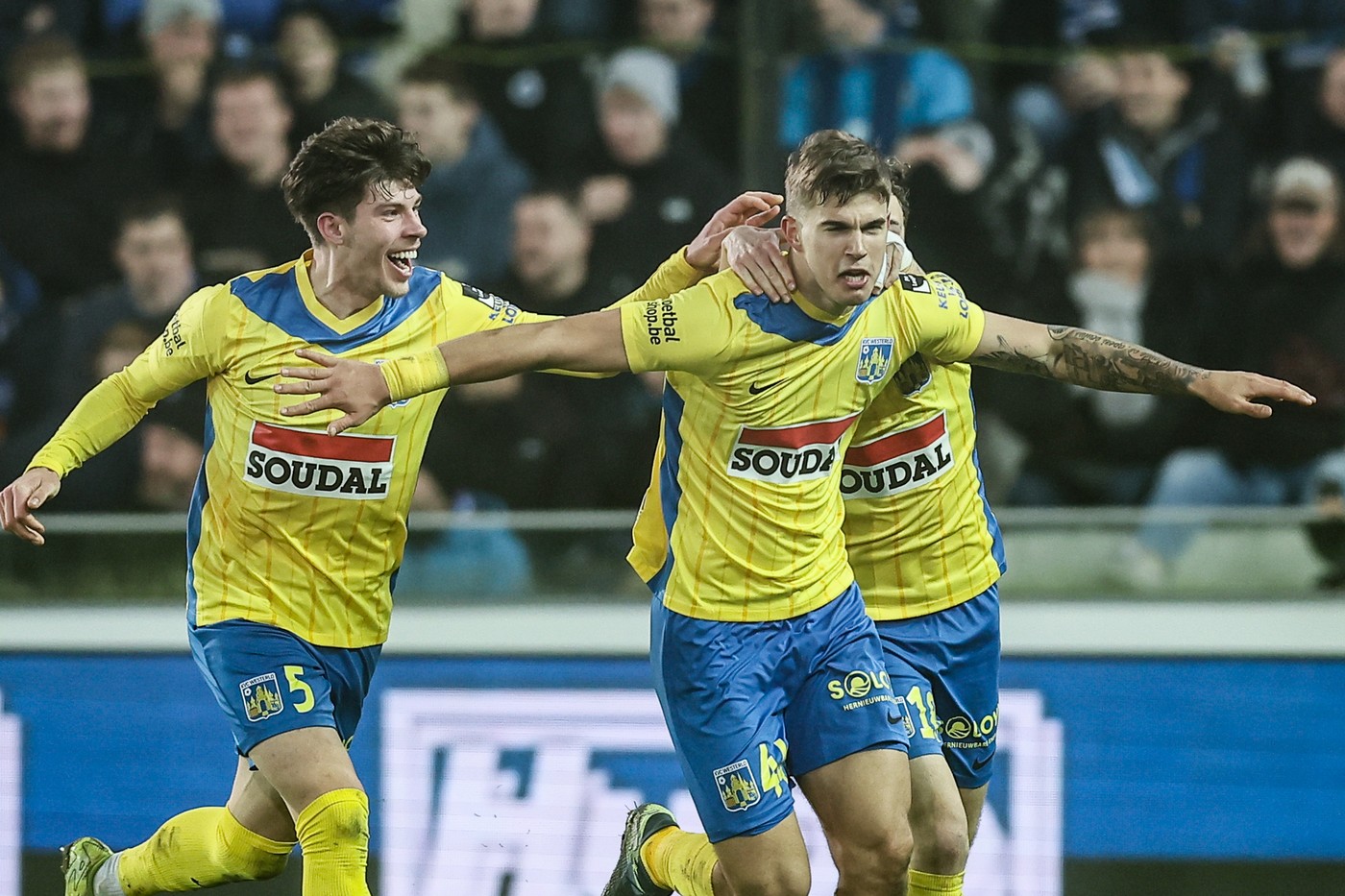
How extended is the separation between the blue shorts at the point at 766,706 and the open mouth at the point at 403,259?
1064 millimetres

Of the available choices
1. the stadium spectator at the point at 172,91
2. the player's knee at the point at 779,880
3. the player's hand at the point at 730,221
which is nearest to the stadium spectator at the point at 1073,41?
the player's hand at the point at 730,221

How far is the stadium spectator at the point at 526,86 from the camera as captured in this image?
689 cm

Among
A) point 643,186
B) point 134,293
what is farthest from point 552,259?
point 134,293

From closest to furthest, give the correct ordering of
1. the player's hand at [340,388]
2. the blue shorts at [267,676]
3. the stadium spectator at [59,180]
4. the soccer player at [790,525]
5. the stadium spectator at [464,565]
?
the player's hand at [340,388]
the soccer player at [790,525]
the blue shorts at [267,676]
the stadium spectator at [464,565]
the stadium spectator at [59,180]

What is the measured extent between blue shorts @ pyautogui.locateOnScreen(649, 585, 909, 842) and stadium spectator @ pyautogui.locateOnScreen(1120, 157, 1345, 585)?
8.07 feet

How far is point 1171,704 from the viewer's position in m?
5.61

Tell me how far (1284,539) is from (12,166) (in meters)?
4.97

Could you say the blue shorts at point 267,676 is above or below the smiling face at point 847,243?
below

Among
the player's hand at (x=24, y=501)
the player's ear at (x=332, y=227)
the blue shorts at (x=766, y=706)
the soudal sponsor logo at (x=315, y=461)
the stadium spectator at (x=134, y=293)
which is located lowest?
the blue shorts at (x=766, y=706)

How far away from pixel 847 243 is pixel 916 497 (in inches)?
34.5

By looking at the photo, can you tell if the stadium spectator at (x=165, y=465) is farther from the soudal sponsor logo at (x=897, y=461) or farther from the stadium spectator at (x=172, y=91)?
the soudal sponsor logo at (x=897, y=461)

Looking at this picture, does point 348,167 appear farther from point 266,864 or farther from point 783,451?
point 266,864

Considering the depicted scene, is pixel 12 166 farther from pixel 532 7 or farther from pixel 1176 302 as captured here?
pixel 1176 302

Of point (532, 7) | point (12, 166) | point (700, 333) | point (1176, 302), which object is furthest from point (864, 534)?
point (12, 166)
